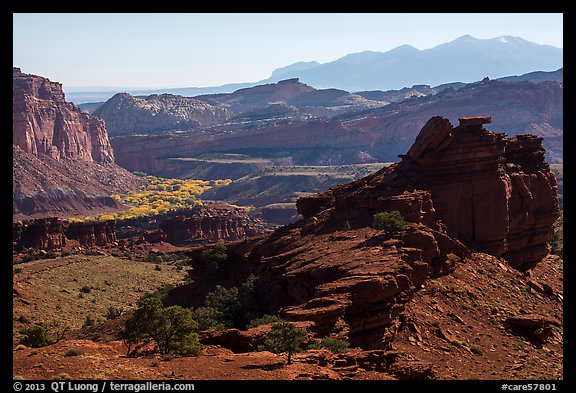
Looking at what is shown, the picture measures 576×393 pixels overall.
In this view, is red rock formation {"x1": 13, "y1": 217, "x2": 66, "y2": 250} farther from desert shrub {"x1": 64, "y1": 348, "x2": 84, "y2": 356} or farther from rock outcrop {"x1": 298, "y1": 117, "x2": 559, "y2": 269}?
desert shrub {"x1": 64, "y1": 348, "x2": 84, "y2": 356}

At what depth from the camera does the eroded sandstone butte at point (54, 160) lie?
479 feet

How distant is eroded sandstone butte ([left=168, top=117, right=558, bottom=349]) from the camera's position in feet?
94.6

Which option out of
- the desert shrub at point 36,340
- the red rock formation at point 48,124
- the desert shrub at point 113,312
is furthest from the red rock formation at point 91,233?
the red rock formation at point 48,124

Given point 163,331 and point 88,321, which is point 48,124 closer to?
point 88,321

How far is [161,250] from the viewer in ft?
293

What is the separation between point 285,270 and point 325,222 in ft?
19.6

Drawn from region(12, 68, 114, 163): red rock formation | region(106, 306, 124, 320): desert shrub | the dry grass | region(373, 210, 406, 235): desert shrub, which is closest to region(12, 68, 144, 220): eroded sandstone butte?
region(12, 68, 114, 163): red rock formation

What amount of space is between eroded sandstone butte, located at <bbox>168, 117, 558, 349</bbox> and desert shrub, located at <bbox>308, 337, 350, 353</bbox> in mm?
1724

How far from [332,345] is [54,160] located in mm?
155326

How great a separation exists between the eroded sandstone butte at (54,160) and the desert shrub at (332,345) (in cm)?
11617

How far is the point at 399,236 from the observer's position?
3469 centimetres
